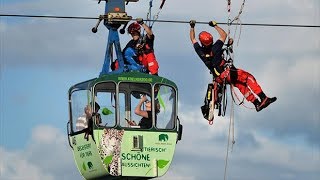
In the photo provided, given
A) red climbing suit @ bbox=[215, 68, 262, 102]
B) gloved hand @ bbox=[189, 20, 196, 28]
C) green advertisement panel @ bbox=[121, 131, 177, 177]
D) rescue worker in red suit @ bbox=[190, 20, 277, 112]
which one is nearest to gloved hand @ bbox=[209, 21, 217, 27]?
rescue worker in red suit @ bbox=[190, 20, 277, 112]

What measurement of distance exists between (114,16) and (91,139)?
156 inches

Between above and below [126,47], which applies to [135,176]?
below

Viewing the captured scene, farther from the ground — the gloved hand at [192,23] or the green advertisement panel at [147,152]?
the gloved hand at [192,23]

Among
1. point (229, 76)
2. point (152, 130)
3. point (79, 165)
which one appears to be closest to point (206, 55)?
point (229, 76)

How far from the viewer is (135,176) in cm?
4172

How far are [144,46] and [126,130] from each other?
2.53m

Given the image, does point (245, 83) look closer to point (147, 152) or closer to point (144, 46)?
point (144, 46)

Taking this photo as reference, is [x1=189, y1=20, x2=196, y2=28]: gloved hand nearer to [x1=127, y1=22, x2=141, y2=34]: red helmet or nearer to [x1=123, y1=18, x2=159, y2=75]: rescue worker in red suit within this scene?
[x1=123, y1=18, x2=159, y2=75]: rescue worker in red suit

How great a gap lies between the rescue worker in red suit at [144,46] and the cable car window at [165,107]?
2.05 feet

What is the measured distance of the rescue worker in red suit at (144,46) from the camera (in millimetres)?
41750

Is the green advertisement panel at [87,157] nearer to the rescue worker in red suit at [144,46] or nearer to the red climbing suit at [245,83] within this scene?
the rescue worker in red suit at [144,46]

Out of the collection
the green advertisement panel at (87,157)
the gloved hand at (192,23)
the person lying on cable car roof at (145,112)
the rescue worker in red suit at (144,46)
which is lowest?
the green advertisement panel at (87,157)

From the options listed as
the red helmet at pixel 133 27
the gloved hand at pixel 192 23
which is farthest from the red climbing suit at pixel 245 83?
the red helmet at pixel 133 27

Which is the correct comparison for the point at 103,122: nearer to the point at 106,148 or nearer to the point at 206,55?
the point at 106,148
